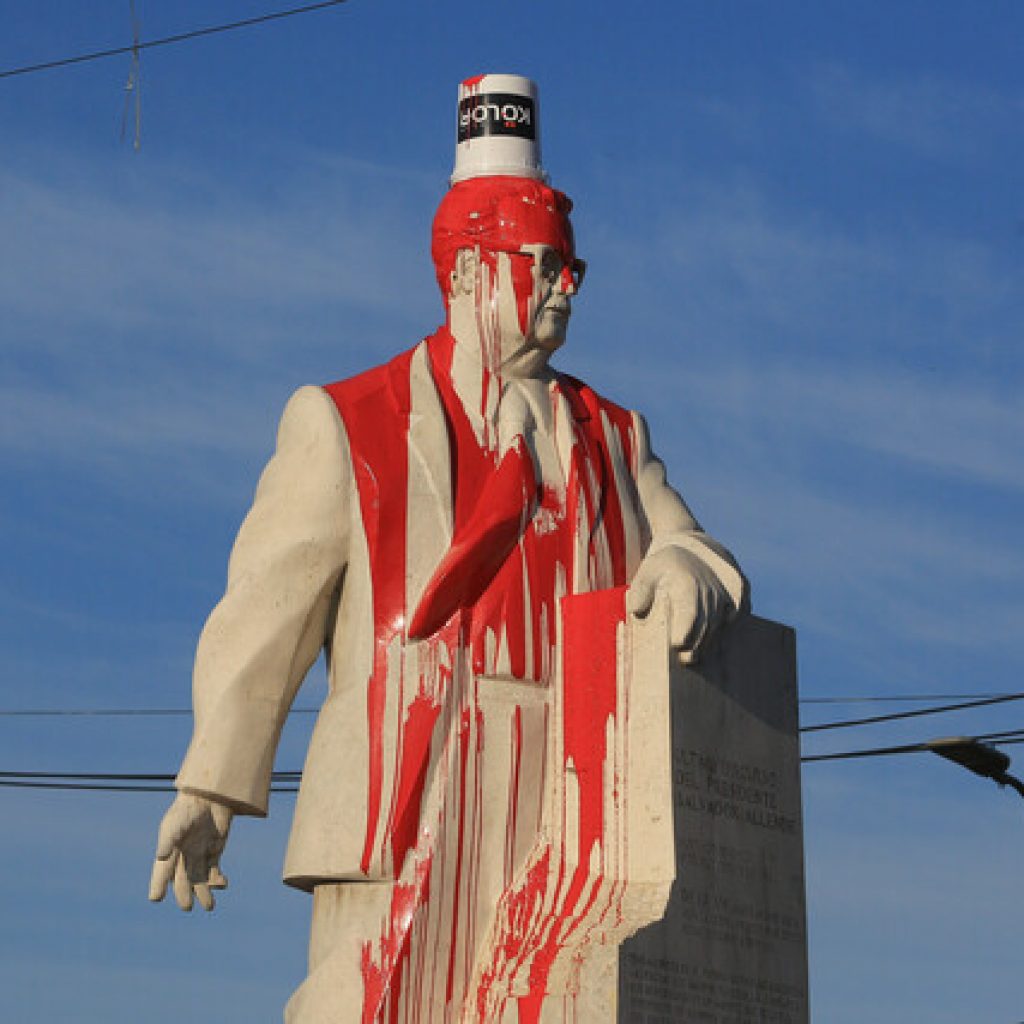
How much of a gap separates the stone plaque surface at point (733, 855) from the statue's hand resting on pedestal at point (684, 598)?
13cm

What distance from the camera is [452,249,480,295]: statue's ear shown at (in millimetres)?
12156

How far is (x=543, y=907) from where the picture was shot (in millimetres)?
11195

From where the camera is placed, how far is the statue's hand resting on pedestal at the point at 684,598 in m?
11.2

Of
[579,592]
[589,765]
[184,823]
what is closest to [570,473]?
[579,592]

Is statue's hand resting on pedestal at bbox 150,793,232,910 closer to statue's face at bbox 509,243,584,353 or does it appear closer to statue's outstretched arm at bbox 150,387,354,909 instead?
statue's outstretched arm at bbox 150,387,354,909

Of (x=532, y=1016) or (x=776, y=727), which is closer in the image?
(x=532, y=1016)

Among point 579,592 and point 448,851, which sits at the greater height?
point 579,592

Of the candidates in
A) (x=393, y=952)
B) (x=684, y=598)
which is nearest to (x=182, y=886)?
(x=393, y=952)

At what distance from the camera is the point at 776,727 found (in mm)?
11703

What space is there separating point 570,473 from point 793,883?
1809 millimetres

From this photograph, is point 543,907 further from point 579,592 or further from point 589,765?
point 579,592

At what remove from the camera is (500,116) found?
482 inches

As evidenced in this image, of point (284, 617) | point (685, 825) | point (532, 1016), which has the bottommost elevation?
point (532, 1016)

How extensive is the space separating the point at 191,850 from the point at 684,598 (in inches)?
83.1
